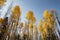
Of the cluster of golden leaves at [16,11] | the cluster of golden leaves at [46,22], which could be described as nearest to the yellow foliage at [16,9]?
the cluster of golden leaves at [16,11]

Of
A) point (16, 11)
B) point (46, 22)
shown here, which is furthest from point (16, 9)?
point (46, 22)

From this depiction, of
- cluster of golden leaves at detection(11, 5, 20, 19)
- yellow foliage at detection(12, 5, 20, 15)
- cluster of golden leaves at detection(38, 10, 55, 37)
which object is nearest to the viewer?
cluster of golden leaves at detection(11, 5, 20, 19)

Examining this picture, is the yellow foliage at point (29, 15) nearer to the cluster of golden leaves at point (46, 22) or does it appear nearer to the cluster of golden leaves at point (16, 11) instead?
the cluster of golden leaves at point (46, 22)

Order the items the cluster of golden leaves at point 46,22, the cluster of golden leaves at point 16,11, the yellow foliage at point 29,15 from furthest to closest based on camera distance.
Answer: the yellow foliage at point 29,15 → the cluster of golden leaves at point 46,22 → the cluster of golden leaves at point 16,11

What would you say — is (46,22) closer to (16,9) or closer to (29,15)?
(29,15)

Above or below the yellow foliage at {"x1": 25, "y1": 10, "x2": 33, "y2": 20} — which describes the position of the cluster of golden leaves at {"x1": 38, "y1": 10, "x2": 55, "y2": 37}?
below

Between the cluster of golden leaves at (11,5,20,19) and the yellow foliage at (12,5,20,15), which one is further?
the yellow foliage at (12,5,20,15)

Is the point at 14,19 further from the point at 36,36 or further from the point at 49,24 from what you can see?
the point at 36,36

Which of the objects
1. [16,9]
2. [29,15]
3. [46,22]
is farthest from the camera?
[29,15]

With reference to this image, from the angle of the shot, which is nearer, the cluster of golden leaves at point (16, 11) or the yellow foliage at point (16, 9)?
the cluster of golden leaves at point (16, 11)

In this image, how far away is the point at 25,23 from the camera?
33.9 ft

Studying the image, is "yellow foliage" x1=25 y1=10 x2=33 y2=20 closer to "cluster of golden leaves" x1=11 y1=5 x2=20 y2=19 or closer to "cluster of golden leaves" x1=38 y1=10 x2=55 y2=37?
"cluster of golden leaves" x1=38 y1=10 x2=55 y2=37

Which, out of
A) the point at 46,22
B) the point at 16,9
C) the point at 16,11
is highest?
the point at 16,9

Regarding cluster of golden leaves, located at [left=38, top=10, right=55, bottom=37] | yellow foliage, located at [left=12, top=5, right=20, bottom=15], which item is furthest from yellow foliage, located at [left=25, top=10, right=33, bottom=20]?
yellow foliage, located at [left=12, top=5, right=20, bottom=15]
